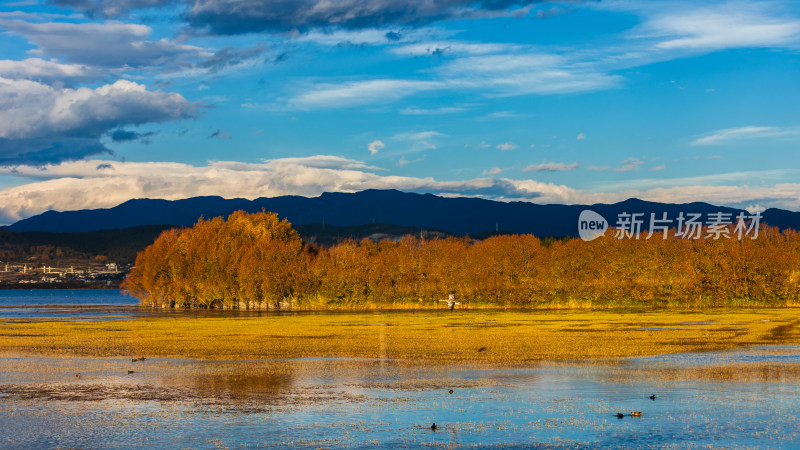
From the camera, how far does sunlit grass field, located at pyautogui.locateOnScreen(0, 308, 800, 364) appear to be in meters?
42.6

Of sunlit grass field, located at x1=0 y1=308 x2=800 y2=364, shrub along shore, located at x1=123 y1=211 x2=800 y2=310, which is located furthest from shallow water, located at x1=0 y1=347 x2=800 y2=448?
shrub along shore, located at x1=123 y1=211 x2=800 y2=310

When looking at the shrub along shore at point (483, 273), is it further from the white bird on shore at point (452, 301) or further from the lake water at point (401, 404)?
the lake water at point (401, 404)

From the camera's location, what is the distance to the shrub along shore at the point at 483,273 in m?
108

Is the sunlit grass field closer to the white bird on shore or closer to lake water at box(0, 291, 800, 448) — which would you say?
lake water at box(0, 291, 800, 448)

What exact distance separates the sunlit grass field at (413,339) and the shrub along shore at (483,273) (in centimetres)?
3763

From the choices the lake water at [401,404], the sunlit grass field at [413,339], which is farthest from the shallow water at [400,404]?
the sunlit grass field at [413,339]

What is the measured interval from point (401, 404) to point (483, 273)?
86.5 metres

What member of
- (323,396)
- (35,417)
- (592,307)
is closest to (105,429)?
(35,417)

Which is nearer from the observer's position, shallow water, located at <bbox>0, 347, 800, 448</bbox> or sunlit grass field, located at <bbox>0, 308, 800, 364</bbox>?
shallow water, located at <bbox>0, 347, 800, 448</bbox>

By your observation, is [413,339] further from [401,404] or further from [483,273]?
[483,273]

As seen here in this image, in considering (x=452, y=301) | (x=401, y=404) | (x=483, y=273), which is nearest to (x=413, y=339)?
(x=401, y=404)

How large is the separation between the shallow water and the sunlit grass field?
4702 mm

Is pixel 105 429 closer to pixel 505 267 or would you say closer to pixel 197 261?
pixel 505 267

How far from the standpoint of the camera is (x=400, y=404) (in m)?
26.5
